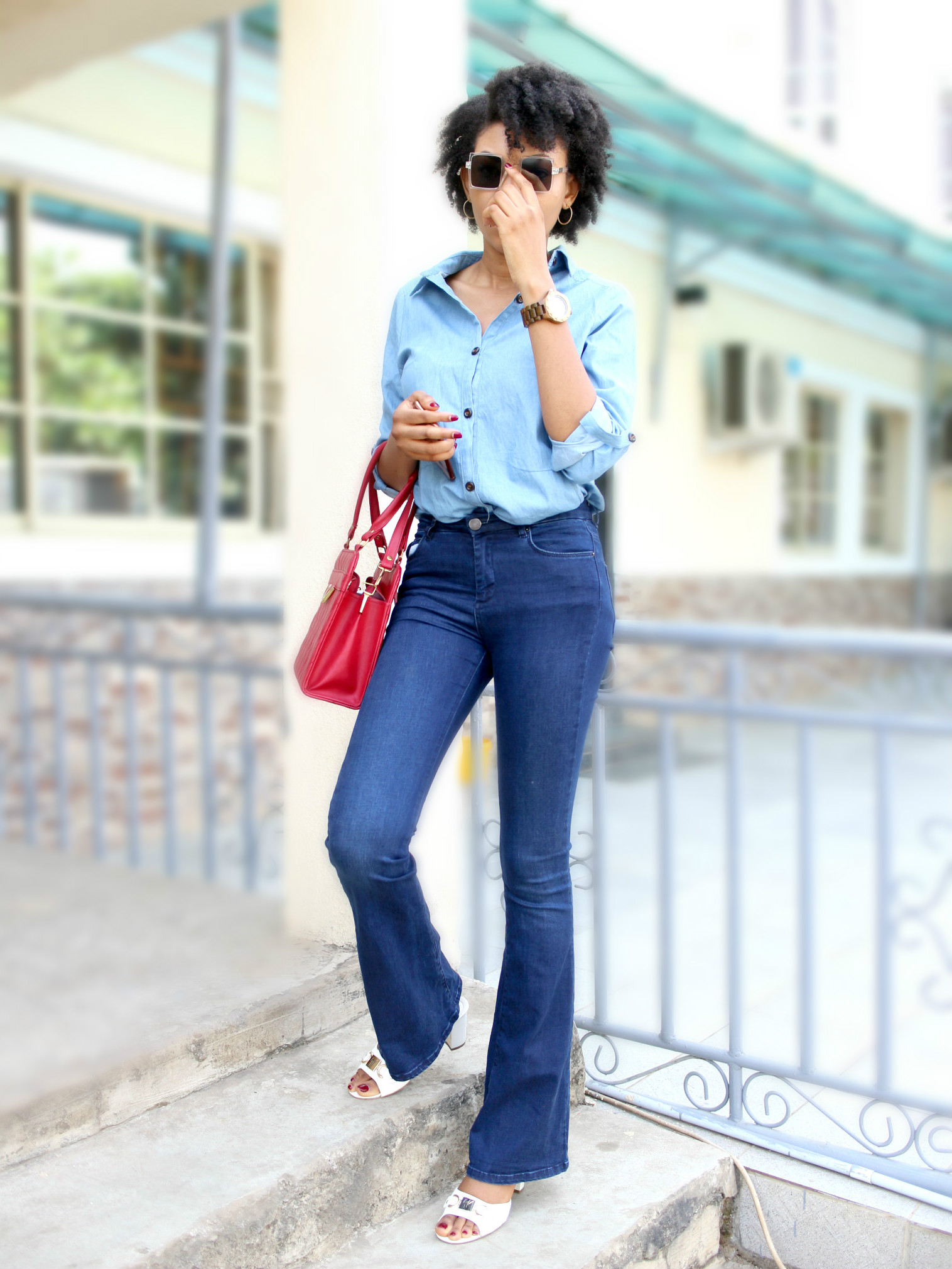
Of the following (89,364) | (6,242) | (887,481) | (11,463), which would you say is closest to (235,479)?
(89,364)

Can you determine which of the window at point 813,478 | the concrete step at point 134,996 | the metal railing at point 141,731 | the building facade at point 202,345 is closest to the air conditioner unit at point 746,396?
the building facade at point 202,345

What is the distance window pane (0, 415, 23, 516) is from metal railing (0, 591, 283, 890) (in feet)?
1.41

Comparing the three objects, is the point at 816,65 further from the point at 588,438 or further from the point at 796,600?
the point at 588,438

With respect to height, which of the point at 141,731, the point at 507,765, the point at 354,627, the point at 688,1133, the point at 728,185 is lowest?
the point at 688,1133

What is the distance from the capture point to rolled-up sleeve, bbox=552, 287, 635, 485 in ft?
4.67

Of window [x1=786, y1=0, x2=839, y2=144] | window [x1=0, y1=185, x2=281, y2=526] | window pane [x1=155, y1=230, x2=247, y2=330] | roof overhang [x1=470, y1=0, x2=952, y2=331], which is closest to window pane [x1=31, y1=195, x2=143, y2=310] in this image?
window [x1=0, y1=185, x2=281, y2=526]

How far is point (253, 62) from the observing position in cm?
473

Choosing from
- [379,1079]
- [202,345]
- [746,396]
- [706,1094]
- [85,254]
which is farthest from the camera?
[746,396]

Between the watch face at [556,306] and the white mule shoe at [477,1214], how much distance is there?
1.15m

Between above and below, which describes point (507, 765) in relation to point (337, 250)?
below

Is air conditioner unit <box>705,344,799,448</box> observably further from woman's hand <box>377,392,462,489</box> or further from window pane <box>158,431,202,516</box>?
woman's hand <box>377,392,462,489</box>

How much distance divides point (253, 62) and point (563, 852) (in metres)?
4.32

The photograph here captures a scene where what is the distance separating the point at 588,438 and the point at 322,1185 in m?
1.05

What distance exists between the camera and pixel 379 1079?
1.71 metres
